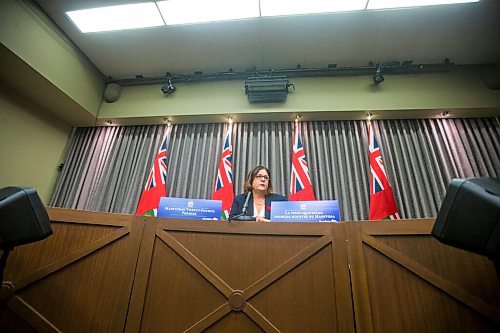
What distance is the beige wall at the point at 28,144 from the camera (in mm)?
3133

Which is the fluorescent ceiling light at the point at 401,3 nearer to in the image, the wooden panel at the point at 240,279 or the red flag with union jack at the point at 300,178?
the red flag with union jack at the point at 300,178

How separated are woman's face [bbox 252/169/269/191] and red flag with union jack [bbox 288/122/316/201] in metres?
0.70

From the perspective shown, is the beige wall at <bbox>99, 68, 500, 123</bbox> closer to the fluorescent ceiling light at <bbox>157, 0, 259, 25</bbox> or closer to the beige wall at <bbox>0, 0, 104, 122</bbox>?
the beige wall at <bbox>0, 0, 104, 122</bbox>

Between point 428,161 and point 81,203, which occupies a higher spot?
point 428,161

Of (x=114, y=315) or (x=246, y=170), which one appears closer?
(x=114, y=315)

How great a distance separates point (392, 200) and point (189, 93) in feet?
9.93

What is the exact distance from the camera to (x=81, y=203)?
352 cm

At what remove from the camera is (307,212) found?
1636 millimetres

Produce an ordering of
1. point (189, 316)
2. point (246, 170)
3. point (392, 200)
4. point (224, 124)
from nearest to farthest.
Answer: point (189, 316) < point (392, 200) < point (246, 170) < point (224, 124)

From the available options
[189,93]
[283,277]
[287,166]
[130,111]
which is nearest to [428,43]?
[287,166]

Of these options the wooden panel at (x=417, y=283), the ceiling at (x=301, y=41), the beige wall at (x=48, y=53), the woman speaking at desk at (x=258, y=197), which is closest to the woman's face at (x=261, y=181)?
the woman speaking at desk at (x=258, y=197)

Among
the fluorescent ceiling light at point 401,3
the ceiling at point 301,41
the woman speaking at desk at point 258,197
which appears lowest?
the woman speaking at desk at point 258,197

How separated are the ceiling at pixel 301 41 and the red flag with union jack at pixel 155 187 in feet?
4.56

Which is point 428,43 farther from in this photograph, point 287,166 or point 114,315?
point 114,315
